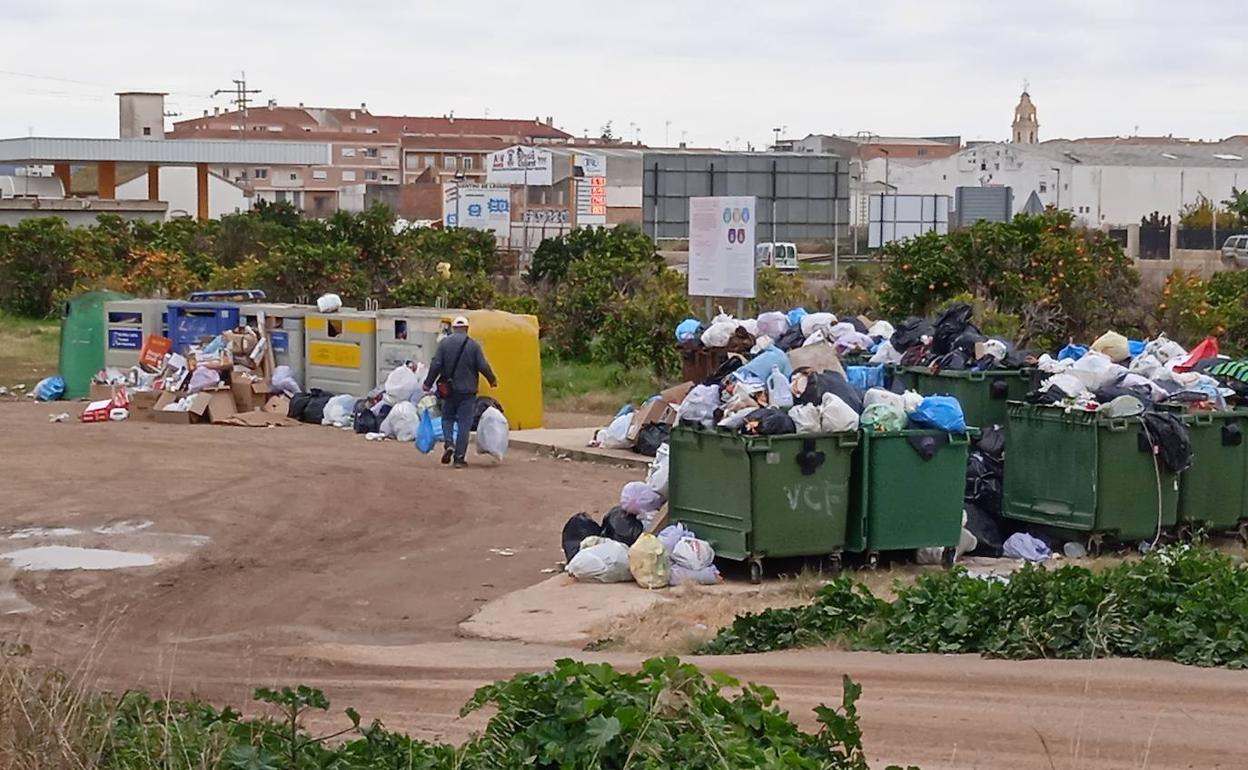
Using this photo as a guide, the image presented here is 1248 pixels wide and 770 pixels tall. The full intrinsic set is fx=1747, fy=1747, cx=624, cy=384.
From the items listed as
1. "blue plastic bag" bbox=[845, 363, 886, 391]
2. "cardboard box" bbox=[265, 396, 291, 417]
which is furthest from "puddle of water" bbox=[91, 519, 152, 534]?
"cardboard box" bbox=[265, 396, 291, 417]

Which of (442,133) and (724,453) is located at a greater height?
(442,133)

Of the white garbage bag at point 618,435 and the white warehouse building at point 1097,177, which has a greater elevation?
the white warehouse building at point 1097,177

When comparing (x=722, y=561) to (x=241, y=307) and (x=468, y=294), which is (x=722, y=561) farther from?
(x=468, y=294)

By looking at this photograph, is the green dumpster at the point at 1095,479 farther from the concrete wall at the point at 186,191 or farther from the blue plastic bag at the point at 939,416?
the concrete wall at the point at 186,191

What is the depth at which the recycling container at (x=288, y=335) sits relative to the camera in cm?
2353

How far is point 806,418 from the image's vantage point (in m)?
12.5

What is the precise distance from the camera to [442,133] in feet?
409

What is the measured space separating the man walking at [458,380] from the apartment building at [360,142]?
279 ft

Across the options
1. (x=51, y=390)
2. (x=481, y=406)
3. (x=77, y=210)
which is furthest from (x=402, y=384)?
(x=77, y=210)

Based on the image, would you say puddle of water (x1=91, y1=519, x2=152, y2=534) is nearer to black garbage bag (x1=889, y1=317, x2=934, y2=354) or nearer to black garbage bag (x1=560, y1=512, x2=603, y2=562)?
black garbage bag (x1=560, y1=512, x2=603, y2=562)

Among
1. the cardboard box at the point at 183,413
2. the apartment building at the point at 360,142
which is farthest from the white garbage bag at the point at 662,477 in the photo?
the apartment building at the point at 360,142

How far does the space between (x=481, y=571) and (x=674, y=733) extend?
7543 millimetres

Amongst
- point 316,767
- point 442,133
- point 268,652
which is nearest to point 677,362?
point 268,652

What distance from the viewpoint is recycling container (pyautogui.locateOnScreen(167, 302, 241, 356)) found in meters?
24.5
